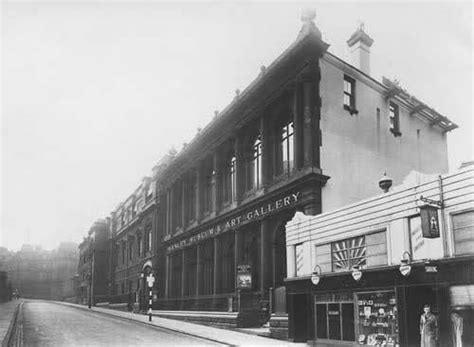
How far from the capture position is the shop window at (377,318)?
17.5 m

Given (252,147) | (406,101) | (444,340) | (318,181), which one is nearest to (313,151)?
(318,181)

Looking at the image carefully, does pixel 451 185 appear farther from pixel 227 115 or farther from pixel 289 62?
pixel 227 115

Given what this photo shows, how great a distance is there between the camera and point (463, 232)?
1565 centimetres

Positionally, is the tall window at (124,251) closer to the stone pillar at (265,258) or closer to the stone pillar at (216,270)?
the stone pillar at (216,270)

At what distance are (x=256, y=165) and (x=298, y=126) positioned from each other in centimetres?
577

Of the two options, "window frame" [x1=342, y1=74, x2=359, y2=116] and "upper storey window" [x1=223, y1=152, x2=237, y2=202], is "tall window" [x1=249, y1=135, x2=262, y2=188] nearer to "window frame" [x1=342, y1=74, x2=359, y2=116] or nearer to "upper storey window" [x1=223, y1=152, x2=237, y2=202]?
"upper storey window" [x1=223, y1=152, x2=237, y2=202]

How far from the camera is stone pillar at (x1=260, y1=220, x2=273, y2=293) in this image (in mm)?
28250

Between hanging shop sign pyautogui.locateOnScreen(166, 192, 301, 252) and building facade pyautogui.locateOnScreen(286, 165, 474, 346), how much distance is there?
3067 mm

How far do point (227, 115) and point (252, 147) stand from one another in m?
2.80

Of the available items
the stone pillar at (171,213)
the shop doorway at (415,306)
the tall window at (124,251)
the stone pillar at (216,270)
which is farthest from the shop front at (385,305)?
the tall window at (124,251)

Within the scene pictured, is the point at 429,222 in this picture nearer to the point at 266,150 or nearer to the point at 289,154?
the point at 289,154

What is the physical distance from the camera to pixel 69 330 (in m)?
27.1

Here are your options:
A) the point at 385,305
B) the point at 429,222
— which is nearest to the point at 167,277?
the point at 385,305

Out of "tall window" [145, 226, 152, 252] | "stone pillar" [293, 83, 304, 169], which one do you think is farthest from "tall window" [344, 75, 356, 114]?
"tall window" [145, 226, 152, 252]
